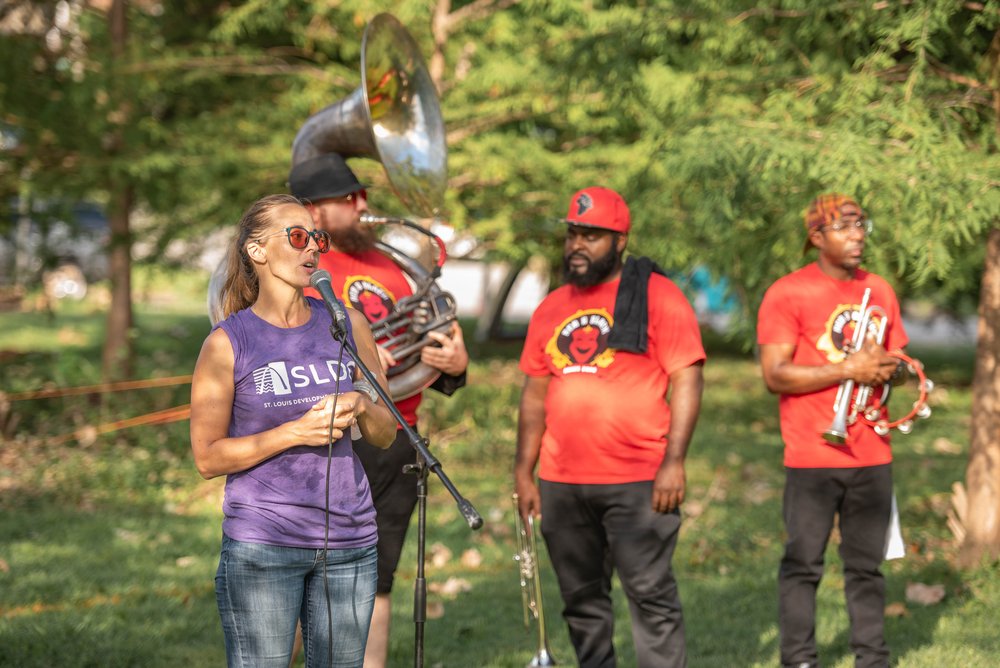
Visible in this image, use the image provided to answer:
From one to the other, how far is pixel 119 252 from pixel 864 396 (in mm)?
8950

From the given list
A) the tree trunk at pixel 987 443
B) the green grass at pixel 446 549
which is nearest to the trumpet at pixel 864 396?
the green grass at pixel 446 549

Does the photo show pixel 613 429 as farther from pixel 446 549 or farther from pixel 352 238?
pixel 446 549

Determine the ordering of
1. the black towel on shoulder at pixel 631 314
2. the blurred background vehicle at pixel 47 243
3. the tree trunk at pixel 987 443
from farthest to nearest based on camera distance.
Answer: the blurred background vehicle at pixel 47 243
the tree trunk at pixel 987 443
the black towel on shoulder at pixel 631 314

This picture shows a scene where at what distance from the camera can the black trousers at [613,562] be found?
4547 millimetres

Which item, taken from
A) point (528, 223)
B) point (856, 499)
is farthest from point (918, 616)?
point (528, 223)

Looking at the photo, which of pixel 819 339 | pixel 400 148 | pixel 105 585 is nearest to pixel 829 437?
pixel 819 339

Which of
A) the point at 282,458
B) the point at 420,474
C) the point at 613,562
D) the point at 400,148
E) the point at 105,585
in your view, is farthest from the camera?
the point at 105,585

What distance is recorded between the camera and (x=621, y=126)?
12445 mm

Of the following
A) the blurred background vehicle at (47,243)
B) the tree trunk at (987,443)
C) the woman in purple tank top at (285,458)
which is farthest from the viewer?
the blurred background vehicle at (47,243)

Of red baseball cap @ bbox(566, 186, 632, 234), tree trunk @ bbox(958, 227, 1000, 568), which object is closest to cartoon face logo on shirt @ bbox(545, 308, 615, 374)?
red baseball cap @ bbox(566, 186, 632, 234)

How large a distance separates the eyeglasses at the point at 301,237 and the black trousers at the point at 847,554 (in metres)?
2.59

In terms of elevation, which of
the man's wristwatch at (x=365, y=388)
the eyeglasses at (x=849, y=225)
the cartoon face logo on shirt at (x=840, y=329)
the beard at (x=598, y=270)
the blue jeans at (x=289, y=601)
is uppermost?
the eyeglasses at (x=849, y=225)

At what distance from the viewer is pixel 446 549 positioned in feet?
A: 25.0

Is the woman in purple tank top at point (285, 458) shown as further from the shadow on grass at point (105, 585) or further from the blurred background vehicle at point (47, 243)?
the blurred background vehicle at point (47, 243)
